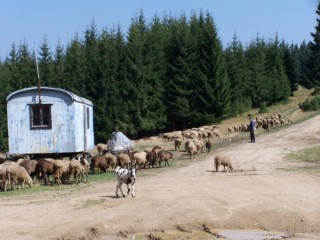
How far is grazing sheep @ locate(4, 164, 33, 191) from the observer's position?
19844 mm

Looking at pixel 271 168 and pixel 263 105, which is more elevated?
pixel 263 105

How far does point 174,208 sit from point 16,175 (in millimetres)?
7536

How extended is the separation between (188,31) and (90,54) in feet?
35.7

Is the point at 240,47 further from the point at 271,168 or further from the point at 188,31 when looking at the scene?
the point at 271,168

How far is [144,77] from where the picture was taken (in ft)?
190

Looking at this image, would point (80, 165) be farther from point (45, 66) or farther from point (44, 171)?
point (45, 66)

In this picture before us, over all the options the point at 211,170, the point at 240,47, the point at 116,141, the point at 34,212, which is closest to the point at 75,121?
the point at 116,141

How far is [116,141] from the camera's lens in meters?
28.3

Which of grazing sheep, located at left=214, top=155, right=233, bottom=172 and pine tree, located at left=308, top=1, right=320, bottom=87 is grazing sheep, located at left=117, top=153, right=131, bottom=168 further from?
pine tree, located at left=308, top=1, right=320, bottom=87

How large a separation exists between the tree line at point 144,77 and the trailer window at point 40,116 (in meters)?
30.2

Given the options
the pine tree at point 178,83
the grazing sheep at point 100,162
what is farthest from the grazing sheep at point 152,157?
the pine tree at point 178,83

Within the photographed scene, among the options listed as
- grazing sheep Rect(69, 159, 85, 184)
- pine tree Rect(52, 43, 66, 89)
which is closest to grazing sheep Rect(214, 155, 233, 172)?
grazing sheep Rect(69, 159, 85, 184)

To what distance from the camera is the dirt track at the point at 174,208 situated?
Answer: 13.3 metres

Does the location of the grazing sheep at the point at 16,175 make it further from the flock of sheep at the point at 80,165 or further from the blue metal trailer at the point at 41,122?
the blue metal trailer at the point at 41,122
